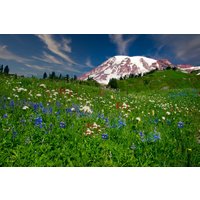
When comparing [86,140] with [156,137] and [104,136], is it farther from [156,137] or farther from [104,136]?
[156,137]

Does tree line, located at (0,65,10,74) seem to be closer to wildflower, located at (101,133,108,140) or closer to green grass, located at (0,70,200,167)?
green grass, located at (0,70,200,167)

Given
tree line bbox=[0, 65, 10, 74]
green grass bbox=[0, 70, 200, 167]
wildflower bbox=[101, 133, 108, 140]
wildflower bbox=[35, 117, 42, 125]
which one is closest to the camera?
green grass bbox=[0, 70, 200, 167]

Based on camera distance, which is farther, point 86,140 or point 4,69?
point 4,69

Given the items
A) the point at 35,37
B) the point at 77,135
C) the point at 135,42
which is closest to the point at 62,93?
the point at 35,37

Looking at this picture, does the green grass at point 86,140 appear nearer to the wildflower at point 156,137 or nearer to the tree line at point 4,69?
the wildflower at point 156,137

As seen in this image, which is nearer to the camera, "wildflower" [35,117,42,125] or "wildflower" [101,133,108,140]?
"wildflower" [101,133,108,140]

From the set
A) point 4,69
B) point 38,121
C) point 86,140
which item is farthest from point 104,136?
→ point 4,69

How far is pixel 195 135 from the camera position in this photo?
6.45m

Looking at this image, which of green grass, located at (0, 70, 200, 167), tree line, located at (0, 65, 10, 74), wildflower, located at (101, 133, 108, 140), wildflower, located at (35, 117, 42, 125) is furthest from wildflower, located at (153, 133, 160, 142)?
tree line, located at (0, 65, 10, 74)

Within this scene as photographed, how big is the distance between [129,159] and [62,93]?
4.90 m

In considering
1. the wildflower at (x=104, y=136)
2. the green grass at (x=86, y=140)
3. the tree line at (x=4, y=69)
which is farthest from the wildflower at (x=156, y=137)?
the tree line at (x=4, y=69)

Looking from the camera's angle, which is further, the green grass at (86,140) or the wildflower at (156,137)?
the wildflower at (156,137)

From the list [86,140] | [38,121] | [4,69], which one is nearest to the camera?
[86,140]

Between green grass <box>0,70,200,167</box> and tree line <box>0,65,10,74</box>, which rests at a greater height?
tree line <box>0,65,10,74</box>
